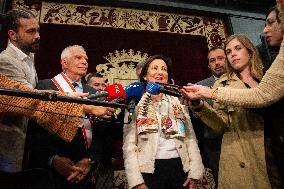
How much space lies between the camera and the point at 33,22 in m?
2.47

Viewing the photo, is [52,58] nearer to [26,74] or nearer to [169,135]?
[26,74]

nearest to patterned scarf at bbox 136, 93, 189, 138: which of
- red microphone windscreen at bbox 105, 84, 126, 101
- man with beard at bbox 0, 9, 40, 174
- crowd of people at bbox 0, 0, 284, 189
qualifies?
crowd of people at bbox 0, 0, 284, 189

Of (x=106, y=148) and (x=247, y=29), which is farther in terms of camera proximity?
(x=247, y=29)

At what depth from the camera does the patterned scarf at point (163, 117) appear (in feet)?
7.13

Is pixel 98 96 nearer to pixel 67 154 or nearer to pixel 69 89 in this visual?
pixel 67 154

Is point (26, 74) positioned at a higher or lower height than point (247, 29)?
lower

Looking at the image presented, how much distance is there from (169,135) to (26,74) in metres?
1.11

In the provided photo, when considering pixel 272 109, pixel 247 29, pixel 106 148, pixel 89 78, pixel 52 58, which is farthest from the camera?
A: pixel 247 29

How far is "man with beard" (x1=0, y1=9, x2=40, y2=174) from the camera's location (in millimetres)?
1852

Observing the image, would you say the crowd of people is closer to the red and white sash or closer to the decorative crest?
the red and white sash

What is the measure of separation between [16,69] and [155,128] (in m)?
1.02

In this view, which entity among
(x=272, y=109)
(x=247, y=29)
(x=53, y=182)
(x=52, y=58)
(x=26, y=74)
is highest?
(x=247, y=29)

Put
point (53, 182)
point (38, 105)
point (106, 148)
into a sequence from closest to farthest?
1. point (38, 105)
2. point (53, 182)
3. point (106, 148)

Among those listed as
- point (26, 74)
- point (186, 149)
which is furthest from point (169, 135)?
point (26, 74)
